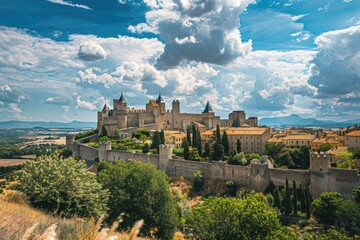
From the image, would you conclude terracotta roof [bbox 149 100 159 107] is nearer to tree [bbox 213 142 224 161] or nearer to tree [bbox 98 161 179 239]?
tree [bbox 213 142 224 161]

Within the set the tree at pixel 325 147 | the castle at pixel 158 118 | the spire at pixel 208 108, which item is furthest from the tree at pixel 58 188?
the spire at pixel 208 108

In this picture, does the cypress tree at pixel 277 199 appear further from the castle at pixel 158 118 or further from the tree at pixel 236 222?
the castle at pixel 158 118

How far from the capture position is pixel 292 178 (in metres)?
32.8

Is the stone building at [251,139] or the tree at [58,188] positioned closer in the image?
Answer: the tree at [58,188]

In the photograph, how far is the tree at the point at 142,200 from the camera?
65.9ft

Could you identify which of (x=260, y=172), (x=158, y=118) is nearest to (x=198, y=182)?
(x=260, y=172)

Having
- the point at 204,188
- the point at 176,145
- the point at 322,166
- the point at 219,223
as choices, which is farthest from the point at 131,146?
the point at 219,223

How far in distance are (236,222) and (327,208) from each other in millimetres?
13602

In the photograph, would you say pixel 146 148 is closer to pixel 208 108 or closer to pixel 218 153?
pixel 218 153

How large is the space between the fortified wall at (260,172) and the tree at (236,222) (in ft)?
45.4

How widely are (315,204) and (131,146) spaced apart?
3199cm

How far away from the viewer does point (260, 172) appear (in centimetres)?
3459

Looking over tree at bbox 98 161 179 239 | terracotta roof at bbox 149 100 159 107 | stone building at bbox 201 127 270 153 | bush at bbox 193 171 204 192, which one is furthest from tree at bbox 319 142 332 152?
terracotta roof at bbox 149 100 159 107

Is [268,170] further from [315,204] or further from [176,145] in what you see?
[176,145]
